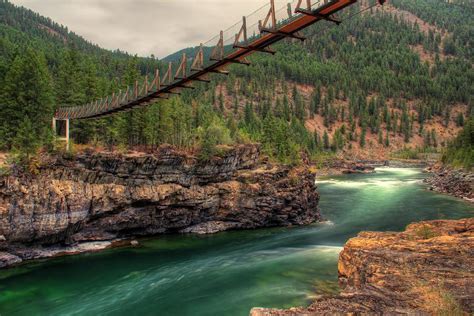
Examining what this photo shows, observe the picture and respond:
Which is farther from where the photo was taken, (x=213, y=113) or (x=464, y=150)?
(x=213, y=113)

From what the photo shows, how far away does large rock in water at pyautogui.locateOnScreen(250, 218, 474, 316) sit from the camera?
45.3 feet

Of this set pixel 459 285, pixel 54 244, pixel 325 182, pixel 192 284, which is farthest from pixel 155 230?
pixel 325 182

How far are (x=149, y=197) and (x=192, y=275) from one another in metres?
→ 13.1

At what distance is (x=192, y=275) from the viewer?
109 feet

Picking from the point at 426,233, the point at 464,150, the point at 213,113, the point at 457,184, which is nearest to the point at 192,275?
the point at 426,233

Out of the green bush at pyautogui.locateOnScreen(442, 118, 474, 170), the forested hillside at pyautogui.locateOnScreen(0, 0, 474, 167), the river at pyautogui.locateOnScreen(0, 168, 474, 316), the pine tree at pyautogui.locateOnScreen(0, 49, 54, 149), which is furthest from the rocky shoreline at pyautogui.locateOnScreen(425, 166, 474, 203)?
the pine tree at pyautogui.locateOnScreen(0, 49, 54, 149)

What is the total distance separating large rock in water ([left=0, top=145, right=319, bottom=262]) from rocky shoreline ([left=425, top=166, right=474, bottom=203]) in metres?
33.5

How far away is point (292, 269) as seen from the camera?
33125 mm

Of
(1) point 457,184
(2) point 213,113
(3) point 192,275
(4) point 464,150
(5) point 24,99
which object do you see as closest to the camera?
(3) point 192,275

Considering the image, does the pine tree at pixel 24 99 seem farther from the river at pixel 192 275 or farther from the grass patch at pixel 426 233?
the grass patch at pixel 426 233

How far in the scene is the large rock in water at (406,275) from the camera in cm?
1380

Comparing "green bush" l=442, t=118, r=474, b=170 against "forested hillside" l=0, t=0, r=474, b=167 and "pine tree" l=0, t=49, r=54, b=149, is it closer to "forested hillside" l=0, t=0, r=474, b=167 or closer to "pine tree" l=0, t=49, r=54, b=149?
"forested hillside" l=0, t=0, r=474, b=167

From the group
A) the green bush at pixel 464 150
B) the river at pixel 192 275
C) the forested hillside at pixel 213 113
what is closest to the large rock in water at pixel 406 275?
the river at pixel 192 275

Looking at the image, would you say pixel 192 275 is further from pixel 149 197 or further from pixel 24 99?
pixel 24 99
